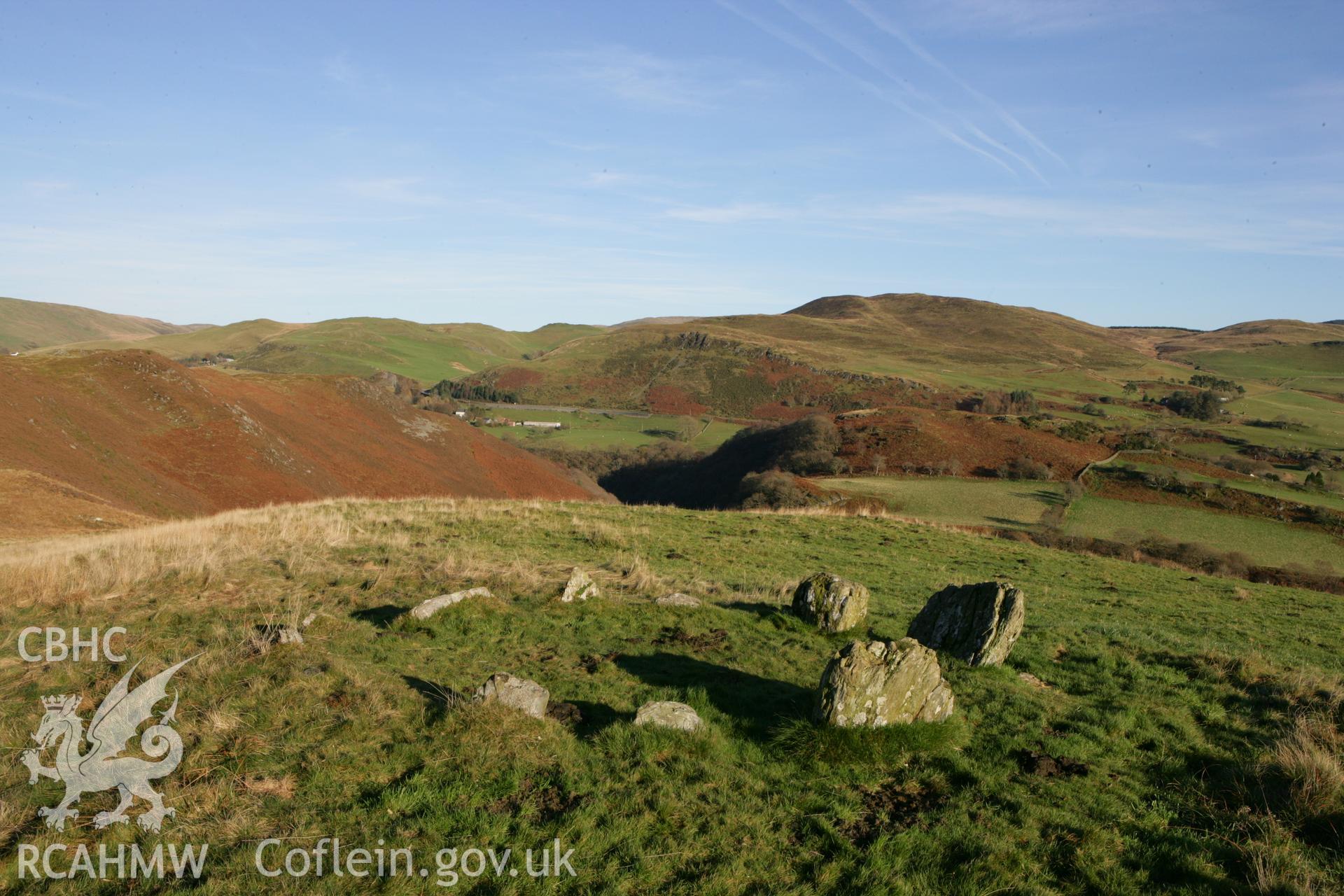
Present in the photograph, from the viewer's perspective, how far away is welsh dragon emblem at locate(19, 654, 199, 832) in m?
6.32

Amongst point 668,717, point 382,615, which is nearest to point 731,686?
point 668,717

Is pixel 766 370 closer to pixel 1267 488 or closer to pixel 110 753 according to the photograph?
pixel 1267 488

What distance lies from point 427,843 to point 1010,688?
331 inches

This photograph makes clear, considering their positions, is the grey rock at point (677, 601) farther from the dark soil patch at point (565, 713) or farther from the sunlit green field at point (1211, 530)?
the sunlit green field at point (1211, 530)

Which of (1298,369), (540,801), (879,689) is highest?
(1298,369)

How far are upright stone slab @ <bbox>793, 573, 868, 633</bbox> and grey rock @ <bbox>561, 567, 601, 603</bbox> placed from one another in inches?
157

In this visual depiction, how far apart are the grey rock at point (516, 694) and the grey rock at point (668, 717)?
3.87ft

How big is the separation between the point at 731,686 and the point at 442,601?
5.45m

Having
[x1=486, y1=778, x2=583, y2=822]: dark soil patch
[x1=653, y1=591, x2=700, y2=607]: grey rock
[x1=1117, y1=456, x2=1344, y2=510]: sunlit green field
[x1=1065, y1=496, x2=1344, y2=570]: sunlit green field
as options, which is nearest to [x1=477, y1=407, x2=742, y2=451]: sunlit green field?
[x1=1117, y1=456, x2=1344, y2=510]: sunlit green field

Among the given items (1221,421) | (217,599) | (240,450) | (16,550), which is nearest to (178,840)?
(217,599)

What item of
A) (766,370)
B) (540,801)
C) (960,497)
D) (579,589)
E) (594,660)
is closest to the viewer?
(540,801)

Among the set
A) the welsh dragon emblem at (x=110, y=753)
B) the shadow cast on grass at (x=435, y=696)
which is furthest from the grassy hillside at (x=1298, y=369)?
the welsh dragon emblem at (x=110, y=753)

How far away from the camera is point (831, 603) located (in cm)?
1265

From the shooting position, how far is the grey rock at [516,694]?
8.20m
